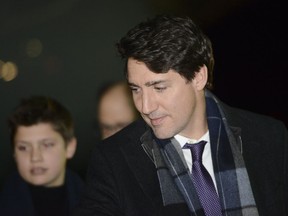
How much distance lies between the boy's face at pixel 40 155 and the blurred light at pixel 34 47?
214cm

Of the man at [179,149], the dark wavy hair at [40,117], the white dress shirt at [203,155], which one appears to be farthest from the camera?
the dark wavy hair at [40,117]

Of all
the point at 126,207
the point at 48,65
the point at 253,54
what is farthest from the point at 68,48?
the point at 126,207

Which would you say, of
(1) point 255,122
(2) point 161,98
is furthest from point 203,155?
(2) point 161,98

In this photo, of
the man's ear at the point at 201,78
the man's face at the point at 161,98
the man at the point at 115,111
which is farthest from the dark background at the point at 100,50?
the man's face at the point at 161,98

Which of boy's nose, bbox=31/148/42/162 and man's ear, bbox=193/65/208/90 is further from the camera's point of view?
boy's nose, bbox=31/148/42/162

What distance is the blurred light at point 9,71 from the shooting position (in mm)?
5422

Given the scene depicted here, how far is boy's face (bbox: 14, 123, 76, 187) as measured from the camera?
11.3 ft

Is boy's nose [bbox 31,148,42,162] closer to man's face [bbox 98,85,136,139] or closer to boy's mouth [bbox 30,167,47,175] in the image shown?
boy's mouth [bbox 30,167,47,175]

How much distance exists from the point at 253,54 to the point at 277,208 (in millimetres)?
3042

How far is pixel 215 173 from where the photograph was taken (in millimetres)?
2512

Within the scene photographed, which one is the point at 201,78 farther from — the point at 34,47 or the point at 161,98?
the point at 34,47

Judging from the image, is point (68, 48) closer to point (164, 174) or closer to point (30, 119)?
point (30, 119)

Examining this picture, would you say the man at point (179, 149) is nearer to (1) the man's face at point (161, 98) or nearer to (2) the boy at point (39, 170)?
(1) the man's face at point (161, 98)

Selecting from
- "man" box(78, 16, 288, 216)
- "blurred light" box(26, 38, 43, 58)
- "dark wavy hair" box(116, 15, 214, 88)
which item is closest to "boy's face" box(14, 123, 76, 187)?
"man" box(78, 16, 288, 216)
